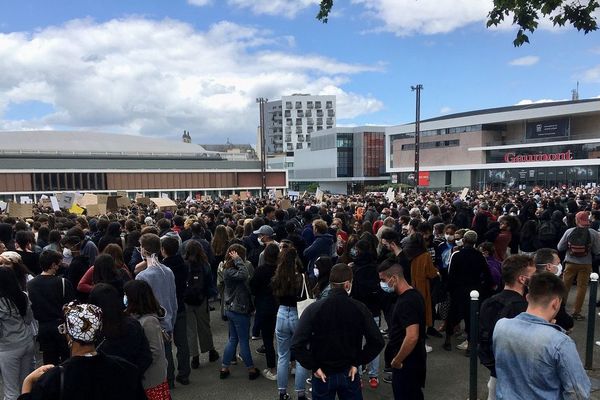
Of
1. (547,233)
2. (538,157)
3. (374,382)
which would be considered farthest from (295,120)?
(374,382)

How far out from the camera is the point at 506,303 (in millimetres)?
3619

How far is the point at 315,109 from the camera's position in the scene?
127 m

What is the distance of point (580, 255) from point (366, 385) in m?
4.50

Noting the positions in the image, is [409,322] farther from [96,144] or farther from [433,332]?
[96,144]

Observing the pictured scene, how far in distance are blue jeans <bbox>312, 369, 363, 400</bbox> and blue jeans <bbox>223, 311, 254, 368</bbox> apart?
78.0 inches

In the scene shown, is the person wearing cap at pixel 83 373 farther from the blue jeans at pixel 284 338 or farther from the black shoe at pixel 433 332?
the black shoe at pixel 433 332

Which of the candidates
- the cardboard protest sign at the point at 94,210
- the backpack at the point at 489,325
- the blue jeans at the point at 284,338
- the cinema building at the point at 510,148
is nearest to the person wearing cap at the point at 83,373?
the blue jeans at the point at 284,338

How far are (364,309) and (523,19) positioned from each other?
6559 millimetres

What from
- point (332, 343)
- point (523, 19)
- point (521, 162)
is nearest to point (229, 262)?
point (332, 343)

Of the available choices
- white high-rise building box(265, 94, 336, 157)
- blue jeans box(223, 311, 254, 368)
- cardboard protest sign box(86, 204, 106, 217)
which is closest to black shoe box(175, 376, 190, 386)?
blue jeans box(223, 311, 254, 368)

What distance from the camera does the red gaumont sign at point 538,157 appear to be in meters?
51.9

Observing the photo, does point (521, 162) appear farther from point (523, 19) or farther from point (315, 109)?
point (315, 109)

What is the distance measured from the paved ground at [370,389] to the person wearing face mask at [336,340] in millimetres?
1701

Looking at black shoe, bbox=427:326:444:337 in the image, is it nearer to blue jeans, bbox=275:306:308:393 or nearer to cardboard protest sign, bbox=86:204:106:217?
blue jeans, bbox=275:306:308:393
